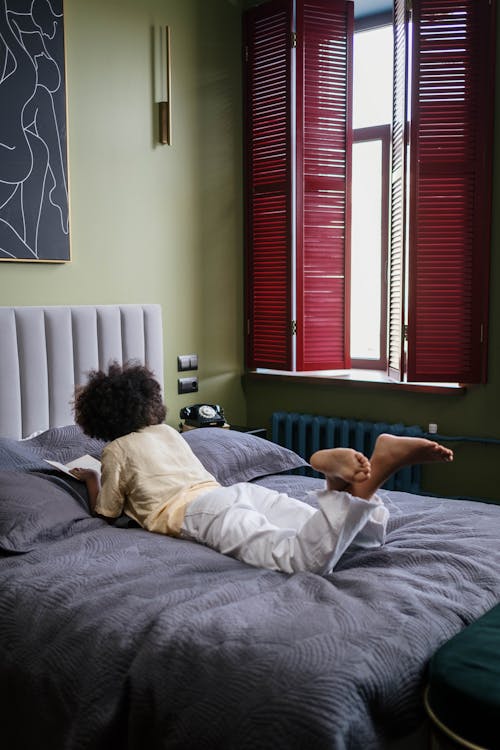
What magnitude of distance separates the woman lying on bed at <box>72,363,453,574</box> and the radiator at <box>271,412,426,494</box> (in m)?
1.37

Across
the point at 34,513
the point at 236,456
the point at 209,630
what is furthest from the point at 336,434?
the point at 209,630

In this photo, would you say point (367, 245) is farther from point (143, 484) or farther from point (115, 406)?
point (143, 484)

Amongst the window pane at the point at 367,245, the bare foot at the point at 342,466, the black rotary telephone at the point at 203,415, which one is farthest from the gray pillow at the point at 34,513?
the window pane at the point at 367,245

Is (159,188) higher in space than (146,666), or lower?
higher

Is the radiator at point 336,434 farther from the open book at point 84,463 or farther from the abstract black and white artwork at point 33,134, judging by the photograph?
the abstract black and white artwork at point 33,134

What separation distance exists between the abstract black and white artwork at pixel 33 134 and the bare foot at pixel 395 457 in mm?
1763

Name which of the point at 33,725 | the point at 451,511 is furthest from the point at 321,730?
the point at 451,511

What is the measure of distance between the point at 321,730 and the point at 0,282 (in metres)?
2.24

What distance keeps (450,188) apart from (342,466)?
2027 millimetres

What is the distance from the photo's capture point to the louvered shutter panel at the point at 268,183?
3.91 m

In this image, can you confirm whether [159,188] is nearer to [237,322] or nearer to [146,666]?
[237,322]

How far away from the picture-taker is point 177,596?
5.89 ft

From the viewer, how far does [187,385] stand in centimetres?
392

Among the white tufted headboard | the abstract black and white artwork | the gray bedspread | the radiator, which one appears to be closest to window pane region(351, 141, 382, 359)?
the radiator
